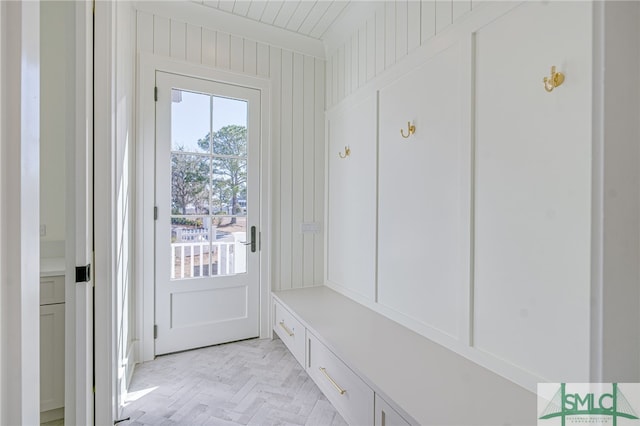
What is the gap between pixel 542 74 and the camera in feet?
3.83

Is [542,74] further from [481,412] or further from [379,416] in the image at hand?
[379,416]

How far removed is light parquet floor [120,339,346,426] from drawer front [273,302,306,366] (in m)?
0.15

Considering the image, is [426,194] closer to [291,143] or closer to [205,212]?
[291,143]

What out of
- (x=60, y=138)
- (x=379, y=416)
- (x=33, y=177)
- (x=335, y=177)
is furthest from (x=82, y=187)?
(x=335, y=177)

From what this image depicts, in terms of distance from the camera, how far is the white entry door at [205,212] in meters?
2.39

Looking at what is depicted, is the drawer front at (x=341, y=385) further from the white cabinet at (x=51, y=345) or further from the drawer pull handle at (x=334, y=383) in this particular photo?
the white cabinet at (x=51, y=345)

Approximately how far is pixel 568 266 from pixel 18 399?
1507mm

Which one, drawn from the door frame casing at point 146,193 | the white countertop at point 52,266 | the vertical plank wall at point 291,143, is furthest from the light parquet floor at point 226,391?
the white countertop at point 52,266

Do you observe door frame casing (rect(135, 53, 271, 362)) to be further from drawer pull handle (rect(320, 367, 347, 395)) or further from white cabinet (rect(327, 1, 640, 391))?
white cabinet (rect(327, 1, 640, 391))

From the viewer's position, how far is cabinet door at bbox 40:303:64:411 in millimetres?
1633

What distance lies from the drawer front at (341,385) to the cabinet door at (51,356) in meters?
1.41

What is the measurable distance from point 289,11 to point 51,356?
2855 mm

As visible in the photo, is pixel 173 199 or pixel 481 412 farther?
pixel 173 199

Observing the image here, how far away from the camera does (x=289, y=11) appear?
8.15ft
